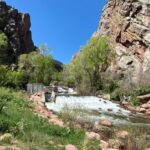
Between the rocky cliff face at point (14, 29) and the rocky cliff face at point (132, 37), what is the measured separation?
3075cm

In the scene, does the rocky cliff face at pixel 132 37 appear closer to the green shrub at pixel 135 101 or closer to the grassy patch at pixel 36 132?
the green shrub at pixel 135 101

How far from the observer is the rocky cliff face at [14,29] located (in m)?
103

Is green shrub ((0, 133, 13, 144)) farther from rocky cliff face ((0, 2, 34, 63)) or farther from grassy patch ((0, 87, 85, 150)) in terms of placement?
rocky cliff face ((0, 2, 34, 63))

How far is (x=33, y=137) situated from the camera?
10.6 m

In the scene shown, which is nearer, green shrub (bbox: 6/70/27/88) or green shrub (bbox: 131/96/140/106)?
green shrub (bbox: 131/96/140/106)

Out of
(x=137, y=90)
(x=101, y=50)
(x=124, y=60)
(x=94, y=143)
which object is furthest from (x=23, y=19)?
(x=94, y=143)

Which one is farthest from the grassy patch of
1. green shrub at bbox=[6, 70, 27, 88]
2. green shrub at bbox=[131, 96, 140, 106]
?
green shrub at bbox=[6, 70, 27, 88]

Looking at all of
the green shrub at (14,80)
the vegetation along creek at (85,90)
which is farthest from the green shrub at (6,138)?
the green shrub at (14,80)

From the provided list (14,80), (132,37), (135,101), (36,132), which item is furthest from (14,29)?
(36,132)

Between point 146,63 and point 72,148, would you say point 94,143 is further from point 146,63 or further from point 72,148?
point 146,63

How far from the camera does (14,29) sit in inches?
4154

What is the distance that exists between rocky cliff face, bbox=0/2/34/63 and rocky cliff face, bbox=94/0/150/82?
30.7m

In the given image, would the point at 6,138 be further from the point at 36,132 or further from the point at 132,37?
the point at 132,37

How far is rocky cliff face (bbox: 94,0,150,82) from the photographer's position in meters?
73.0
